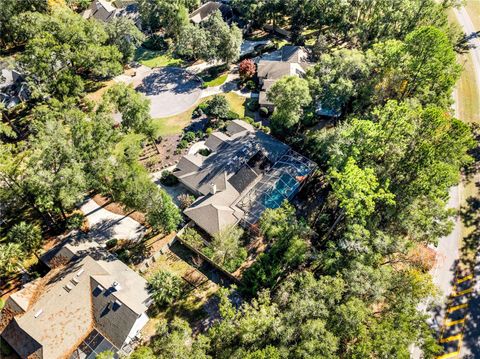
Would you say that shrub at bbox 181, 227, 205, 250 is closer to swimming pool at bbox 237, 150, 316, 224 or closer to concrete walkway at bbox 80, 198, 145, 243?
swimming pool at bbox 237, 150, 316, 224

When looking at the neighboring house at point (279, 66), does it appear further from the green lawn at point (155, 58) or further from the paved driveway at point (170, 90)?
the green lawn at point (155, 58)

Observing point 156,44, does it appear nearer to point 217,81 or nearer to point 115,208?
point 217,81

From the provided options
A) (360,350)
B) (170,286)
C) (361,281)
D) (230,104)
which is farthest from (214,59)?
(360,350)

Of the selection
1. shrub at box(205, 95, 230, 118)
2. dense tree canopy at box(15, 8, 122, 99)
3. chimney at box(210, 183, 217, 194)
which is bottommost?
chimney at box(210, 183, 217, 194)

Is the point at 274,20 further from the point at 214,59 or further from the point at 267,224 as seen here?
the point at 267,224

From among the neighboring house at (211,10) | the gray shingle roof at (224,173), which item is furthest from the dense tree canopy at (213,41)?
the gray shingle roof at (224,173)

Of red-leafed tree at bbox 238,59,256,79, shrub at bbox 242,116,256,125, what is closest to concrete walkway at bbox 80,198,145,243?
shrub at bbox 242,116,256,125

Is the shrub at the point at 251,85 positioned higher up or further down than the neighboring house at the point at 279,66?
further down
